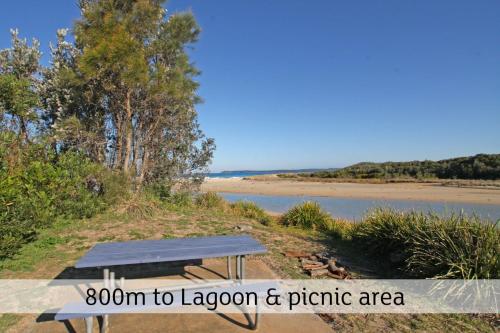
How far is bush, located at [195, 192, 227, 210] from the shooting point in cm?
1201

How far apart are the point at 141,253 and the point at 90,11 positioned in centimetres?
904

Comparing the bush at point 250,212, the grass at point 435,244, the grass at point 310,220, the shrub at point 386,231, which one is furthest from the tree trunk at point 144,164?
the grass at point 435,244

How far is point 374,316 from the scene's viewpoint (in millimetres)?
3732

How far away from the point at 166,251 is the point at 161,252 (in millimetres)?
58

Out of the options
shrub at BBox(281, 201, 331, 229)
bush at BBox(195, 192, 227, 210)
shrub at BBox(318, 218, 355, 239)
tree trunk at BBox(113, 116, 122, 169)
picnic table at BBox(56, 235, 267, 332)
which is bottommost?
shrub at BBox(318, 218, 355, 239)

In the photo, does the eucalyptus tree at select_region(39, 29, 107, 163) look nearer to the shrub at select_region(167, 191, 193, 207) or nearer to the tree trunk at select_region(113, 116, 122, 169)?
the tree trunk at select_region(113, 116, 122, 169)

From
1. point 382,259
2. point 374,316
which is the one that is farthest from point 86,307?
point 382,259

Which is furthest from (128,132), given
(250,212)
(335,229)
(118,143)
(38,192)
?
(335,229)

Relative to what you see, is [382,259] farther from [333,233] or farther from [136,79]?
[136,79]

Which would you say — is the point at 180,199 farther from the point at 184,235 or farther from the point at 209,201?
the point at 184,235

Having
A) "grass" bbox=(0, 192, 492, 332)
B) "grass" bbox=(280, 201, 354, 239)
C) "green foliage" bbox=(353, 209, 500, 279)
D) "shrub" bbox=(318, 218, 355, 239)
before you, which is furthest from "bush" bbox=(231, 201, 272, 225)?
"green foliage" bbox=(353, 209, 500, 279)

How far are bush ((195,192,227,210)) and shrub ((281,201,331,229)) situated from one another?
2556 mm

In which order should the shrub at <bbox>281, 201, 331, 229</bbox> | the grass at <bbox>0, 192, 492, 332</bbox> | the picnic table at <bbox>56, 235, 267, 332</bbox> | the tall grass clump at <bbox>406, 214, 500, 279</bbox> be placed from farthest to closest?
the shrub at <bbox>281, 201, 331, 229</bbox> → the tall grass clump at <bbox>406, 214, 500, 279</bbox> → the grass at <bbox>0, 192, 492, 332</bbox> → the picnic table at <bbox>56, 235, 267, 332</bbox>

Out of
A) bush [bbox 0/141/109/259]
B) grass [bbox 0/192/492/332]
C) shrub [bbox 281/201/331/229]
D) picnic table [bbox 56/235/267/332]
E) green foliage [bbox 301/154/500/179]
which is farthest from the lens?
green foliage [bbox 301/154/500/179]
